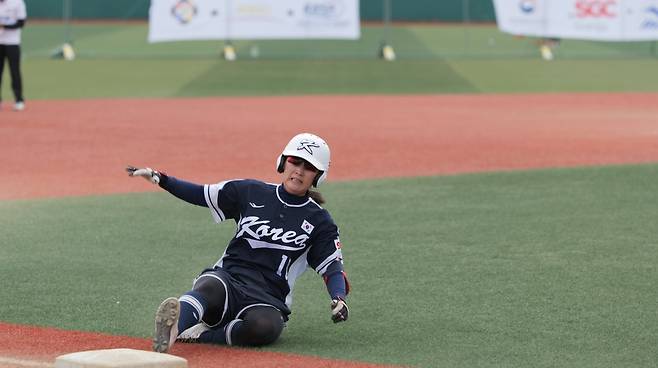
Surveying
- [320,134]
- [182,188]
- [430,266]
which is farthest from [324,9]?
[182,188]

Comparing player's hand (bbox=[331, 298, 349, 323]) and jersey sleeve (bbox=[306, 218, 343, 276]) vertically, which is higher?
jersey sleeve (bbox=[306, 218, 343, 276])

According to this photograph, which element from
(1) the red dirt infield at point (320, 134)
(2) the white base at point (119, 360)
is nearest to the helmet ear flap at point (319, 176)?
(2) the white base at point (119, 360)

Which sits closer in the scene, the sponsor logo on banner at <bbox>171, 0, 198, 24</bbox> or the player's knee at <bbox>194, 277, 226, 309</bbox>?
the player's knee at <bbox>194, 277, 226, 309</bbox>

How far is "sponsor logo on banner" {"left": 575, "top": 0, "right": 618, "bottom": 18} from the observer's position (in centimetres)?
2736

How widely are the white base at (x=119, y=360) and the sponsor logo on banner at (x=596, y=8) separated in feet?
74.5

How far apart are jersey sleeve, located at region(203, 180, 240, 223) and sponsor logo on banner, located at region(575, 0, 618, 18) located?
2136 cm

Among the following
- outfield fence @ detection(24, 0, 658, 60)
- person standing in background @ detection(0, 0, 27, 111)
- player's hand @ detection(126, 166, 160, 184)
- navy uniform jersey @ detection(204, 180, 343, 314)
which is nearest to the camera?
player's hand @ detection(126, 166, 160, 184)

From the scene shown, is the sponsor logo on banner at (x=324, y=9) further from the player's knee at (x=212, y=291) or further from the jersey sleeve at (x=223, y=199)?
the player's knee at (x=212, y=291)

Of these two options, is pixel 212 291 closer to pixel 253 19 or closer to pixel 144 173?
pixel 144 173

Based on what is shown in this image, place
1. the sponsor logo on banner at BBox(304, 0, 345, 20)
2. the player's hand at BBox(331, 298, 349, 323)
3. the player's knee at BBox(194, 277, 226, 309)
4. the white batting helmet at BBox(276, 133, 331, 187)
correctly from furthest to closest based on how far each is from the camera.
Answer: the sponsor logo on banner at BBox(304, 0, 345, 20)
the white batting helmet at BBox(276, 133, 331, 187)
the player's knee at BBox(194, 277, 226, 309)
the player's hand at BBox(331, 298, 349, 323)

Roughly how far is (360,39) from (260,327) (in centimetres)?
2982

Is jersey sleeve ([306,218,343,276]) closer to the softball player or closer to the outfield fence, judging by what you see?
the softball player

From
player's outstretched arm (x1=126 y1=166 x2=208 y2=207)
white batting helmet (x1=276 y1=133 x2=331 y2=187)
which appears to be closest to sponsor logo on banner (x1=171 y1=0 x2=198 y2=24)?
player's outstretched arm (x1=126 y1=166 x2=208 y2=207)

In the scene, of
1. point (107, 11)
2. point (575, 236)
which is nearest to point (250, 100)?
point (575, 236)
